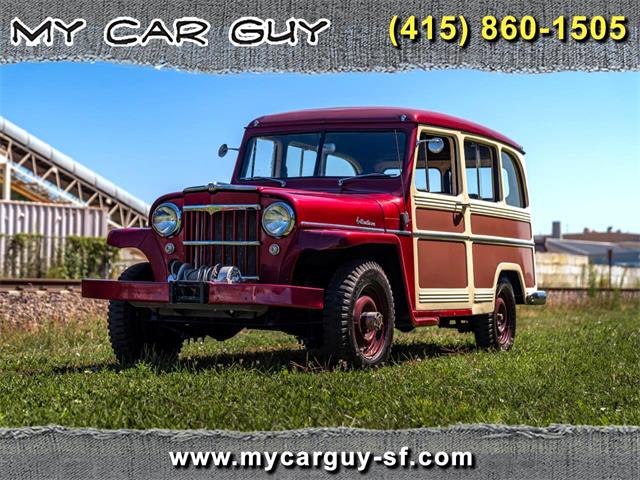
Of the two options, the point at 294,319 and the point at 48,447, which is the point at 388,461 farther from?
the point at 294,319

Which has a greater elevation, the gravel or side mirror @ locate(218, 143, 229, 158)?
side mirror @ locate(218, 143, 229, 158)

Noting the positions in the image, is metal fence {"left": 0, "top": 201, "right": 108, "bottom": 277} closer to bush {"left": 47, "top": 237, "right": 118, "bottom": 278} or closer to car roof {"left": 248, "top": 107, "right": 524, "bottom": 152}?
bush {"left": 47, "top": 237, "right": 118, "bottom": 278}

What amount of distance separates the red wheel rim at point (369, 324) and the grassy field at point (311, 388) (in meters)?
0.22

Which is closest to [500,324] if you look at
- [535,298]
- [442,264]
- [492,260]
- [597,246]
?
[535,298]

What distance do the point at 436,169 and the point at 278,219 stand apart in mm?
1636

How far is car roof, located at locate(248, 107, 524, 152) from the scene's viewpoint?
6614 millimetres

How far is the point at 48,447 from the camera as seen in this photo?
2555 mm

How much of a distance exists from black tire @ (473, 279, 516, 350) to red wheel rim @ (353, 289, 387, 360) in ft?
6.01

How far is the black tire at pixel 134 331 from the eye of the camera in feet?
20.6

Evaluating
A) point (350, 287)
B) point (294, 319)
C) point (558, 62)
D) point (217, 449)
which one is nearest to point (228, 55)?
point (558, 62)

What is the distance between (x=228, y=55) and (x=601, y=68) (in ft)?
4.03

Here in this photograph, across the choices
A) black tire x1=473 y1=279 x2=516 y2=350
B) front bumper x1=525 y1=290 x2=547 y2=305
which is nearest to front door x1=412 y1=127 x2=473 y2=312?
black tire x1=473 y1=279 x2=516 y2=350

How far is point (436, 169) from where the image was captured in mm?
6750

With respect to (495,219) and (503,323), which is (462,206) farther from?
(503,323)
